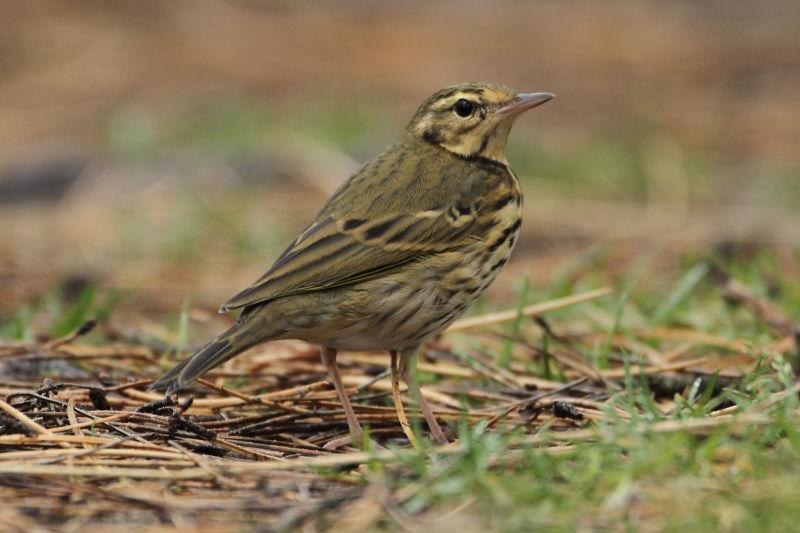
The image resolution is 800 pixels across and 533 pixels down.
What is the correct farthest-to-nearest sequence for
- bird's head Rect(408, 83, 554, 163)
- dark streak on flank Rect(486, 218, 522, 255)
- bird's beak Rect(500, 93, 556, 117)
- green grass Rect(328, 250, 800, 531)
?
bird's head Rect(408, 83, 554, 163)
bird's beak Rect(500, 93, 556, 117)
dark streak on flank Rect(486, 218, 522, 255)
green grass Rect(328, 250, 800, 531)

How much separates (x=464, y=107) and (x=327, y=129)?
5648mm

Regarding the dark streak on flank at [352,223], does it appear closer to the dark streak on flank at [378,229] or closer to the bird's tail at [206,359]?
the dark streak on flank at [378,229]

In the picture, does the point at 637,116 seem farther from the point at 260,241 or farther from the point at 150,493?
the point at 150,493

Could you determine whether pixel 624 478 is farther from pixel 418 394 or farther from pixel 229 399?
pixel 229 399

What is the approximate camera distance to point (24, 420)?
412 centimetres

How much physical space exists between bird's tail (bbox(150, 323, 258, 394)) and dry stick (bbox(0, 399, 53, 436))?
1.29 feet

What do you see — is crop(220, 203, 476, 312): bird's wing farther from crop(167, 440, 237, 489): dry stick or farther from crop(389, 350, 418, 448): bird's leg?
crop(167, 440, 237, 489): dry stick

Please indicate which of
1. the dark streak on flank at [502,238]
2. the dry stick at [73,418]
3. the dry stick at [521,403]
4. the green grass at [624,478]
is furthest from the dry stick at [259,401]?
the dark streak on flank at [502,238]

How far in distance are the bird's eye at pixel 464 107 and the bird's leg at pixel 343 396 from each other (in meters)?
1.35

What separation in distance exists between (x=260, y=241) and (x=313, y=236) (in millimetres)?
3740

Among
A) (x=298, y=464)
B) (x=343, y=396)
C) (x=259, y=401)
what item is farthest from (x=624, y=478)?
(x=259, y=401)

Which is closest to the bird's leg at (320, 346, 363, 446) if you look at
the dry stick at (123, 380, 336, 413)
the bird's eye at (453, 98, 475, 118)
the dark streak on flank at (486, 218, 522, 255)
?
the dry stick at (123, 380, 336, 413)

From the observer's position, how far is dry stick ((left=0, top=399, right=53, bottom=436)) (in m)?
4.06

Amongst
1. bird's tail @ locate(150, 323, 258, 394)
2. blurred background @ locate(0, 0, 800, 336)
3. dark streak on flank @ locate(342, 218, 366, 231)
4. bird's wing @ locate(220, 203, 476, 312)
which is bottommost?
blurred background @ locate(0, 0, 800, 336)
